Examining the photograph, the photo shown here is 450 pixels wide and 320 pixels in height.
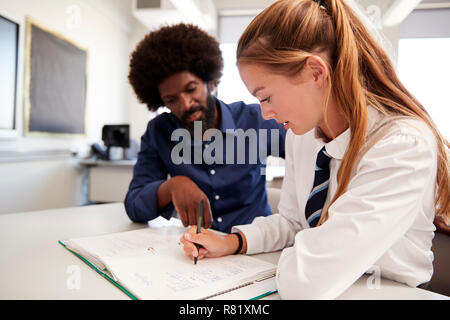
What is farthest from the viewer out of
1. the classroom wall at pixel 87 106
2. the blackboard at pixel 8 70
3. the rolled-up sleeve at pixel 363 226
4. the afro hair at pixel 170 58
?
the classroom wall at pixel 87 106

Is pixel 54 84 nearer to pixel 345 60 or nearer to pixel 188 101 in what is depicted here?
pixel 188 101

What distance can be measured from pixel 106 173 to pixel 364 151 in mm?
2856

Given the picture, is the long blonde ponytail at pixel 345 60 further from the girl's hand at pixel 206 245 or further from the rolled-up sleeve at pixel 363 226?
the girl's hand at pixel 206 245

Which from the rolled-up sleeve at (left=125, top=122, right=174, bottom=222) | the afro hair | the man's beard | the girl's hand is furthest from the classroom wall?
the girl's hand

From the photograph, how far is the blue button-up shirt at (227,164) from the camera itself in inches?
50.6

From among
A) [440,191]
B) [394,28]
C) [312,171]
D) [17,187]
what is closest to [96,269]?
[312,171]

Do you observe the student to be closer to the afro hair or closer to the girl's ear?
the girl's ear

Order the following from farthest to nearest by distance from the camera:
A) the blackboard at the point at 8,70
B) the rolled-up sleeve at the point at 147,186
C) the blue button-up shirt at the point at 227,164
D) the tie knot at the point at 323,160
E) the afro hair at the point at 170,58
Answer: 1. the blackboard at the point at 8,70
2. the afro hair at the point at 170,58
3. the blue button-up shirt at the point at 227,164
4. the rolled-up sleeve at the point at 147,186
5. the tie knot at the point at 323,160

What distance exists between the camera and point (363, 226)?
19.0 inches

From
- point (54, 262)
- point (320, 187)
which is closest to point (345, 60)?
point (320, 187)

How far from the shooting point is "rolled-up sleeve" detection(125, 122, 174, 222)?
1068 mm

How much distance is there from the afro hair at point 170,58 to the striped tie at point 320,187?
3.01 ft

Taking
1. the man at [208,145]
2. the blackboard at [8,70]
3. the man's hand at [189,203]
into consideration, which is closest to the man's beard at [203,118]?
the man at [208,145]
